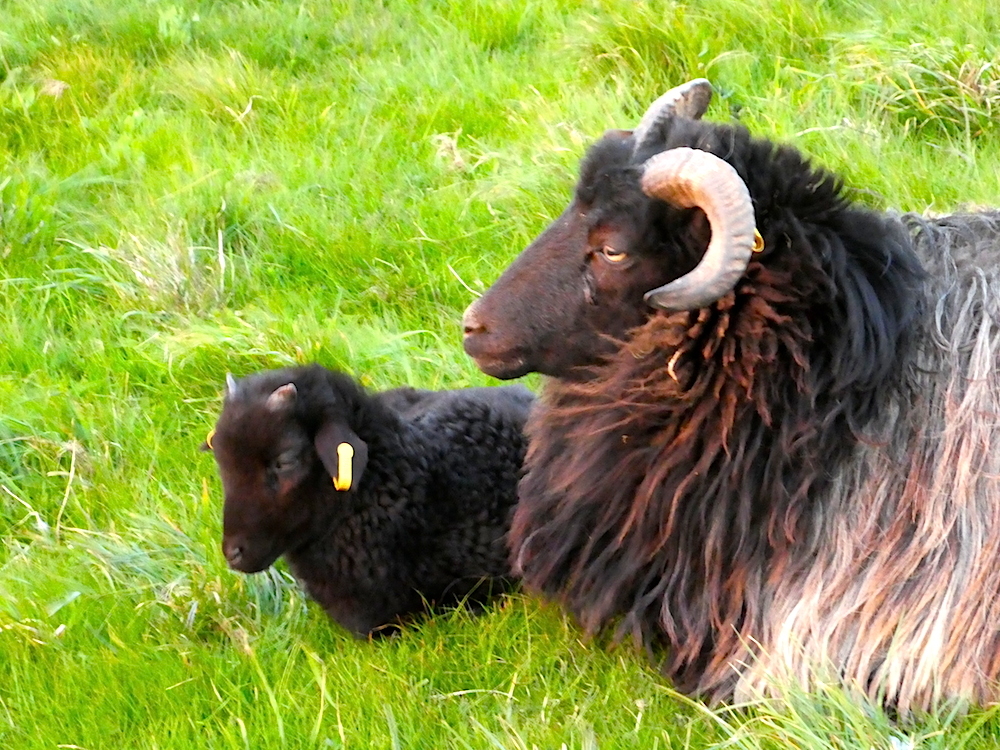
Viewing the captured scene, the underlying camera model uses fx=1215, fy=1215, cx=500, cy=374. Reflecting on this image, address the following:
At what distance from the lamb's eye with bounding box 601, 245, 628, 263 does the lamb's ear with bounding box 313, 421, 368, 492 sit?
104cm

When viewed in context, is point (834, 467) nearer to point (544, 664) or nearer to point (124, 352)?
point (544, 664)

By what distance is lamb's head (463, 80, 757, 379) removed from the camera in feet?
9.93

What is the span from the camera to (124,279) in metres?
5.88

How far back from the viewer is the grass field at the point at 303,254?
3.45 m

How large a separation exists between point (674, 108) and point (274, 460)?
65.8 inches

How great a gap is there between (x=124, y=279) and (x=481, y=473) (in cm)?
248

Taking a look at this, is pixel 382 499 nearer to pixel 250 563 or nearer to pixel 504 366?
pixel 250 563

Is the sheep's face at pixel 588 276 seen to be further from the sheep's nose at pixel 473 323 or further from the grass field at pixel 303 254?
the grass field at pixel 303 254

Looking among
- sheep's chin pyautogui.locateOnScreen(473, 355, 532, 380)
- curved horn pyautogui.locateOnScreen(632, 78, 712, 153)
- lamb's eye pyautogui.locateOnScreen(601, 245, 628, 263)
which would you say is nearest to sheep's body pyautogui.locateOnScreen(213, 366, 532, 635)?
sheep's chin pyautogui.locateOnScreen(473, 355, 532, 380)

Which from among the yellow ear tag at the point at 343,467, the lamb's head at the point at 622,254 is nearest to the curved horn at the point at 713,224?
the lamb's head at the point at 622,254

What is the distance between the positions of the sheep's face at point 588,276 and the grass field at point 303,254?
2.87ft

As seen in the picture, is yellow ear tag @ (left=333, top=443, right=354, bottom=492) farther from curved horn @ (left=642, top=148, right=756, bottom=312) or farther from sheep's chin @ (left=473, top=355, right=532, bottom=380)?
curved horn @ (left=642, top=148, right=756, bottom=312)

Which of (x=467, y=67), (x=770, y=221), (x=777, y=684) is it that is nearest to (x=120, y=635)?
(x=777, y=684)

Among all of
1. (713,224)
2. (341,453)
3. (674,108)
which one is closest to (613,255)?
(713,224)
